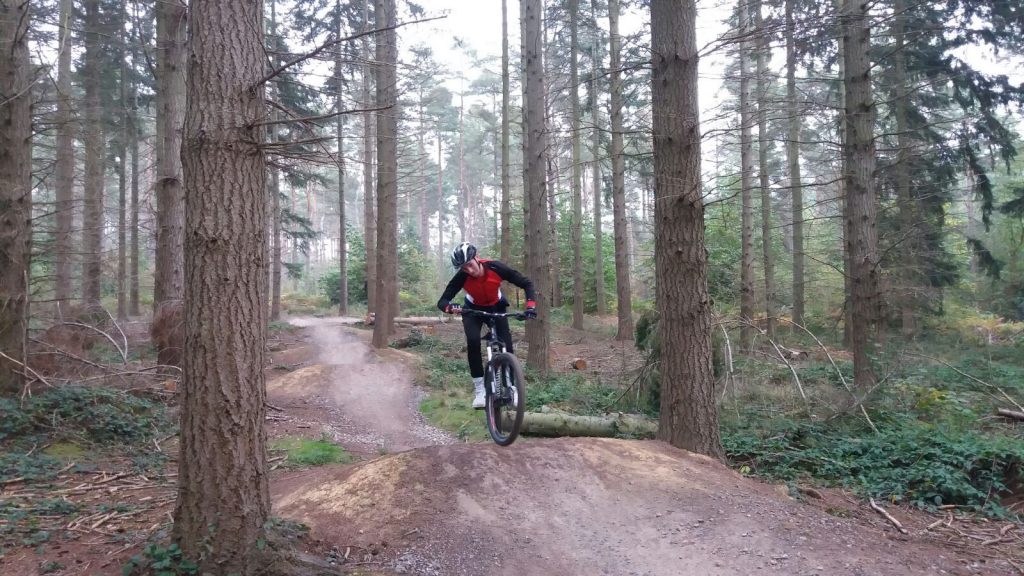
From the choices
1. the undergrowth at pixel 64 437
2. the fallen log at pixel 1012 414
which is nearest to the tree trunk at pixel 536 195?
the undergrowth at pixel 64 437

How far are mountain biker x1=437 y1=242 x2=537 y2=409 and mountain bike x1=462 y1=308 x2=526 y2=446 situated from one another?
8 centimetres

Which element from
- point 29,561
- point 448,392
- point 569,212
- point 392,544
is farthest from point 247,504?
point 569,212

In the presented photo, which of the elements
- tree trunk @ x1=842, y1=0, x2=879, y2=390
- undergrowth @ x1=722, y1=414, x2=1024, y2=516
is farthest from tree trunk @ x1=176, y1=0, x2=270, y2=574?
tree trunk @ x1=842, y1=0, x2=879, y2=390

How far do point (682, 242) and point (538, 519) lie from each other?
328cm

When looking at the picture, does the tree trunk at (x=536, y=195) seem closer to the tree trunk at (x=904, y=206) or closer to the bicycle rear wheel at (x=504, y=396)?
the bicycle rear wheel at (x=504, y=396)

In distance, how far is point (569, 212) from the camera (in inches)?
1094

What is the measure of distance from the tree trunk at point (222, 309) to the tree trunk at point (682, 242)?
4273 millimetres

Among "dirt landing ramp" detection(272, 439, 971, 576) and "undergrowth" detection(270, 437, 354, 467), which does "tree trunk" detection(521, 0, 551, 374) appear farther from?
"dirt landing ramp" detection(272, 439, 971, 576)

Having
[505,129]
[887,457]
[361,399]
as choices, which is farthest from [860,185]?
[505,129]

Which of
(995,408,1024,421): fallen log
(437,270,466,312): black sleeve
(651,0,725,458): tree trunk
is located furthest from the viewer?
(995,408,1024,421): fallen log

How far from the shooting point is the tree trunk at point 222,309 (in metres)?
3.72

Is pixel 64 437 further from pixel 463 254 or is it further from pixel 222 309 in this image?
pixel 463 254

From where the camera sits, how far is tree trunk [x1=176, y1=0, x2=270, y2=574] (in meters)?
3.72

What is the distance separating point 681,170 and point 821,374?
23.3 ft
